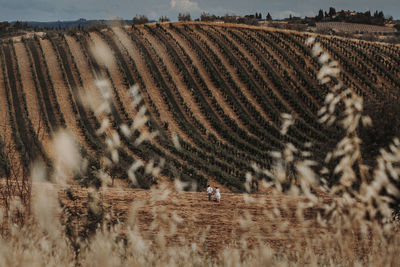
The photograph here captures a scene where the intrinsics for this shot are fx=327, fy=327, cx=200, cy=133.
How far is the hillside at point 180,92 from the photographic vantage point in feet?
73.9

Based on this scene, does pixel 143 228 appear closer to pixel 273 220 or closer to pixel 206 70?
pixel 273 220

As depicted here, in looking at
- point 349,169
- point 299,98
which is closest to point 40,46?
point 299,98

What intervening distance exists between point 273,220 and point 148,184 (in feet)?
30.8

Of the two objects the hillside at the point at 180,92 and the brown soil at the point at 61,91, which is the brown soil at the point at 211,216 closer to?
the hillside at the point at 180,92

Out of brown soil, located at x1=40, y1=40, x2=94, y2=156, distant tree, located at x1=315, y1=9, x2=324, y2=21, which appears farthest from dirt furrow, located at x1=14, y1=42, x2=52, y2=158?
distant tree, located at x1=315, y1=9, x2=324, y2=21

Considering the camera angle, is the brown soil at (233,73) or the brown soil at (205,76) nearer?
the brown soil at (205,76)

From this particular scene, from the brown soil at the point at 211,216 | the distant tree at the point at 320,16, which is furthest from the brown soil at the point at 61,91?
the distant tree at the point at 320,16

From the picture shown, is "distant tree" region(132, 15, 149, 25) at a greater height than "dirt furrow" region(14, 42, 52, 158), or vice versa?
"distant tree" region(132, 15, 149, 25)

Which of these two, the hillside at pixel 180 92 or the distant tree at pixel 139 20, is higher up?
the distant tree at pixel 139 20

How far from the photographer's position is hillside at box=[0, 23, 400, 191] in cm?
2253

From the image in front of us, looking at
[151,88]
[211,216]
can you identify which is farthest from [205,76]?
[211,216]

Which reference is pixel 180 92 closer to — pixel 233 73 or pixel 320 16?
pixel 233 73

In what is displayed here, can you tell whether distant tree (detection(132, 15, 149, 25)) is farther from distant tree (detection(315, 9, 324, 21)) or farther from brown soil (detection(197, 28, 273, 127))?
distant tree (detection(315, 9, 324, 21))

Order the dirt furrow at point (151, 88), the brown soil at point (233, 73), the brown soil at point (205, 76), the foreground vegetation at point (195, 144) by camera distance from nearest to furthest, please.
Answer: the foreground vegetation at point (195, 144) < the dirt furrow at point (151, 88) < the brown soil at point (205, 76) < the brown soil at point (233, 73)
